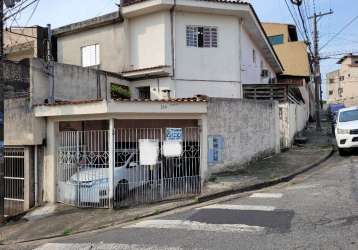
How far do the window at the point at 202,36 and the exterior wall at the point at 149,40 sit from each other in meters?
0.98

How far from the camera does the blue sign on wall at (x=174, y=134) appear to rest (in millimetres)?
11687

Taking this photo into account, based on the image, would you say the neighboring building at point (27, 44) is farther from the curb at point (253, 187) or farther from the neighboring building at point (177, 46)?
the curb at point (253, 187)

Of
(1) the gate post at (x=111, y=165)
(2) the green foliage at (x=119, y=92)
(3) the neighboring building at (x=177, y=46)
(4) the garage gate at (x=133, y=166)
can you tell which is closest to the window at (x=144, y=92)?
(3) the neighboring building at (x=177, y=46)

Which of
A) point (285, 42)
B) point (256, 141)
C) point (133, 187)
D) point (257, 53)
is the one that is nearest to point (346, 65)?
point (285, 42)

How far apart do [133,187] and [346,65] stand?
191 ft

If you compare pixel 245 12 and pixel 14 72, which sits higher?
pixel 245 12

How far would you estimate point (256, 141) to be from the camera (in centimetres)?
1470

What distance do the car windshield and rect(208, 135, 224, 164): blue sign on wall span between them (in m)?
6.47

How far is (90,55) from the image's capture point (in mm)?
20438

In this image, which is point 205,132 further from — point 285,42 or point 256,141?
point 285,42

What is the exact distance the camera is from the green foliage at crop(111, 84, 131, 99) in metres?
18.1

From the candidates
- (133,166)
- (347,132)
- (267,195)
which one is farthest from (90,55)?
(267,195)

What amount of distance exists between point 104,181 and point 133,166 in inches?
33.7

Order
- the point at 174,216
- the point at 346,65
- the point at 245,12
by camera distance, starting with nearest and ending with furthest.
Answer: the point at 174,216, the point at 245,12, the point at 346,65
